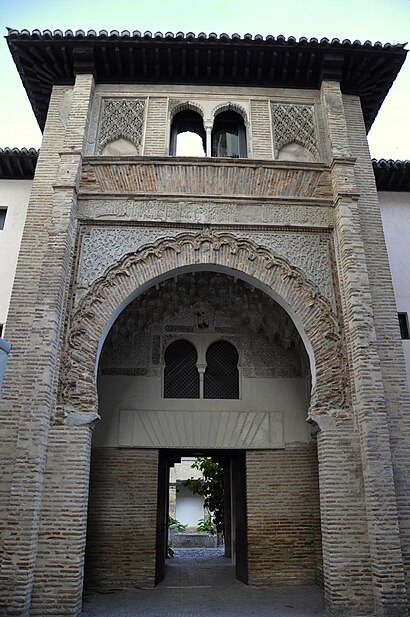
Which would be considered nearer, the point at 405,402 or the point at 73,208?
the point at 405,402

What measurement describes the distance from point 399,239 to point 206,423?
4578 millimetres

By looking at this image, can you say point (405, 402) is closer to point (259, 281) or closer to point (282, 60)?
point (259, 281)

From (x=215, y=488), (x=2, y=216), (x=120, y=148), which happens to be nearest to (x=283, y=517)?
(x=120, y=148)

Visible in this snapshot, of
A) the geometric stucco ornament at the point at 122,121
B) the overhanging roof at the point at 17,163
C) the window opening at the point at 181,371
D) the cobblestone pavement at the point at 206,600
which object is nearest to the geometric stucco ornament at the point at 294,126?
the geometric stucco ornament at the point at 122,121

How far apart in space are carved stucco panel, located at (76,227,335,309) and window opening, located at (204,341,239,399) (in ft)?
7.30

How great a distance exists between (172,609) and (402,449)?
127 inches

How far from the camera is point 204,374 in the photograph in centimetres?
796

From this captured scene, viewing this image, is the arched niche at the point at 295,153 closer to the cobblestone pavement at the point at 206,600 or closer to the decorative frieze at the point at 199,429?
the decorative frieze at the point at 199,429

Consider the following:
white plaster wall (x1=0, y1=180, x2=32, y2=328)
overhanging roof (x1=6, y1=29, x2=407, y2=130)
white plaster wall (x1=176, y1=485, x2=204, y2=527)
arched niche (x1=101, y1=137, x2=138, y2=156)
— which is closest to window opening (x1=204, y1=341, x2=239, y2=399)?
arched niche (x1=101, y1=137, x2=138, y2=156)

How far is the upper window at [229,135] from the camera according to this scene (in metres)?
7.59

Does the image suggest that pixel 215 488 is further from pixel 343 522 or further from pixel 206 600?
pixel 343 522

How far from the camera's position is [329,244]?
6648mm

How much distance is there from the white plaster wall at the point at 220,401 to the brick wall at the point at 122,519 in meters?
0.64

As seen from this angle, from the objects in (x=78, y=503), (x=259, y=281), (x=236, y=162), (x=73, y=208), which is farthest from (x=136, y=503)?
(x=236, y=162)
